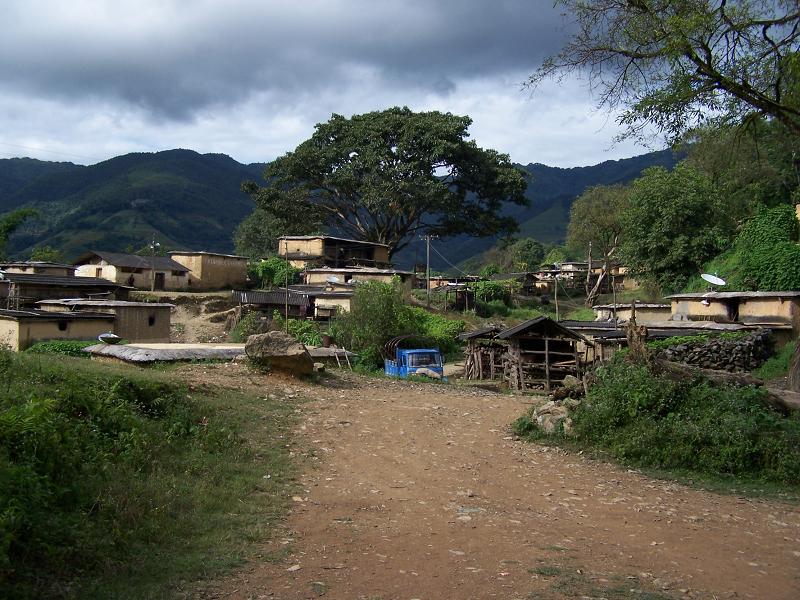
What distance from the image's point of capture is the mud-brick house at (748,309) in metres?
29.4

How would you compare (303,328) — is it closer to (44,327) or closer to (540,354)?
(44,327)

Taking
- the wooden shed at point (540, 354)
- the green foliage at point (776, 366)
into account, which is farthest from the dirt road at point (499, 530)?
the green foliage at point (776, 366)

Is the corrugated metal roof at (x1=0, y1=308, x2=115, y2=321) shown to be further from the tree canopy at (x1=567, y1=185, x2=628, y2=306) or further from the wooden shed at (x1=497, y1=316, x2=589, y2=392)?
the tree canopy at (x1=567, y1=185, x2=628, y2=306)

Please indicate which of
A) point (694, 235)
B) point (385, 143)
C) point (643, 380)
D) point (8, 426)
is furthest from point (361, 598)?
point (385, 143)

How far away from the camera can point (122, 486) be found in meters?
7.07

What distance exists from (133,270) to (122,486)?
46.9m

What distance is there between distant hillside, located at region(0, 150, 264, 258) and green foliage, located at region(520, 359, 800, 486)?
8518cm

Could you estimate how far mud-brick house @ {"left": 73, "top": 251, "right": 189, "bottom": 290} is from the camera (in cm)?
5019

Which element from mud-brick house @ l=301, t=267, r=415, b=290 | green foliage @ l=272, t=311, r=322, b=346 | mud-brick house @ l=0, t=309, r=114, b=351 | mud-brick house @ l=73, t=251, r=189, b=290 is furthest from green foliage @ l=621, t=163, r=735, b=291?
mud-brick house @ l=73, t=251, r=189, b=290

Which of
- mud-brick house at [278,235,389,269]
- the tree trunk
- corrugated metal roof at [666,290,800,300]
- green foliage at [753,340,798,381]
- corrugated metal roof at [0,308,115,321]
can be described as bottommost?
green foliage at [753,340,798,381]

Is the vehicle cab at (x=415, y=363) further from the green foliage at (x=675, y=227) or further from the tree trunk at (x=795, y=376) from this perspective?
the green foliage at (x=675, y=227)

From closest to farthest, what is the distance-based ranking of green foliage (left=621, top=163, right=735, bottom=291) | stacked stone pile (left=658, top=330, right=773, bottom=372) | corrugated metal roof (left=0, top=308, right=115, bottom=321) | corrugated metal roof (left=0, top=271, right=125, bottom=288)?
stacked stone pile (left=658, top=330, right=773, bottom=372) → corrugated metal roof (left=0, top=308, right=115, bottom=321) → corrugated metal roof (left=0, top=271, right=125, bottom=288) → green foliage (left=621, top=163, right=735, bottom=291)

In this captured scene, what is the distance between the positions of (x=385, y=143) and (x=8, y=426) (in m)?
47.8

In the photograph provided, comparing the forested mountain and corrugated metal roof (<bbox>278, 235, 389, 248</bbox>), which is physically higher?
the forested mountain
